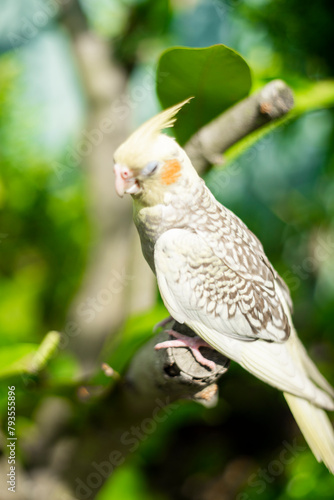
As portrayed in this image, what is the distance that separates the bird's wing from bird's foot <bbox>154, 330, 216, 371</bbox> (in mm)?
29

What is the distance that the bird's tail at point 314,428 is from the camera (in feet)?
1.81

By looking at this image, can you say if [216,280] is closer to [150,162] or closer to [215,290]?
[215,290]

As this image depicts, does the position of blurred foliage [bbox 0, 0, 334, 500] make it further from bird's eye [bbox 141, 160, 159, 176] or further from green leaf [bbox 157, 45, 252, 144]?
bird's eye [bbox 141, 160, 159, 176]

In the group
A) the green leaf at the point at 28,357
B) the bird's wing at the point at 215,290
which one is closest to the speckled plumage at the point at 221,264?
the bird's wing at the point at 215,290

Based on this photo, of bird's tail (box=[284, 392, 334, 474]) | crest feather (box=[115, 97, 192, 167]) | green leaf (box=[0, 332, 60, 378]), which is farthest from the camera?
green leaf (box=[0, 332, 60, 378])

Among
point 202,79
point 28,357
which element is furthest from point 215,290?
point 28,357

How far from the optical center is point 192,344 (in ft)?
1.73

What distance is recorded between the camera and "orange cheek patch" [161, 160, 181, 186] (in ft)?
1.56

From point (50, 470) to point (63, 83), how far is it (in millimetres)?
1371

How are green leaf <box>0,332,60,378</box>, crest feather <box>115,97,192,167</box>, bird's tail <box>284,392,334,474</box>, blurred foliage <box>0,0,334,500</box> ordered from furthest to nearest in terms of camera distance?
blurred foliage <box>0,0,334,500</box>, green leaf <box>0,332,60,378</box>, bird's tail <box>284,392,334,474</box>, crest feather <box>115,97,192,167</box>

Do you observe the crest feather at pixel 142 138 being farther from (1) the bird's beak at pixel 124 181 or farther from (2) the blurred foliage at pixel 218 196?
(2) the blurred foliage at pixel 218 196

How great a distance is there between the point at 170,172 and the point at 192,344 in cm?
21

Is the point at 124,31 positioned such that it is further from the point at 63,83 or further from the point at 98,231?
the point at 98,231

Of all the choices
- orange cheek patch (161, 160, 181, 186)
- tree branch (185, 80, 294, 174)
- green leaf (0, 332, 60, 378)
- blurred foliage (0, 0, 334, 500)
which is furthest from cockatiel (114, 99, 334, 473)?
blurred foliage (0, 0, 334, 500)
